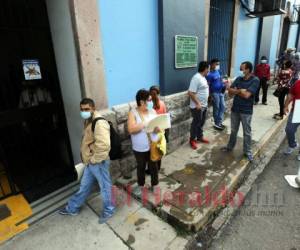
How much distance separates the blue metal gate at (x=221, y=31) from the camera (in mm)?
5676

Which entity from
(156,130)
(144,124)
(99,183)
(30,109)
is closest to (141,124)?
(144,124)

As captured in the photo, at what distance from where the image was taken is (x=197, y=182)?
3457mm

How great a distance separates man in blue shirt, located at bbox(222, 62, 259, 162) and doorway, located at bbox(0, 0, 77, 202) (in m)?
3.04

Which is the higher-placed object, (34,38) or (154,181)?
(34,38)

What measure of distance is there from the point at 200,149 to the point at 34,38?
3623 mm

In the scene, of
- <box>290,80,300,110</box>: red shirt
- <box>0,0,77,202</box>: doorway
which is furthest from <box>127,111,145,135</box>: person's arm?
<box>290,80,300,110</box>: red shirt

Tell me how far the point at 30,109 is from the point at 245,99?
11.5 ft

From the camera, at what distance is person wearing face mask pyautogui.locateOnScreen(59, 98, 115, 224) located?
2424 mm

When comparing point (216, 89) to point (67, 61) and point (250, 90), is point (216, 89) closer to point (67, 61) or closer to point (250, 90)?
point (250, 90)

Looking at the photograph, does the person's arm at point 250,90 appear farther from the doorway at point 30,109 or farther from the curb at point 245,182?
the doorway at point 30,109

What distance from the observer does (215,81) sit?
5156 mm

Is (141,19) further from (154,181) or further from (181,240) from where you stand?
(181,240)

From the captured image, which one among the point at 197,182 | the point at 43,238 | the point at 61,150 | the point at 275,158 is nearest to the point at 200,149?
the point at 197,182

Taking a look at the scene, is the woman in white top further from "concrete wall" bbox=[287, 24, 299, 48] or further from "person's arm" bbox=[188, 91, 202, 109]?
"concrete wall" bbox=[287, 24, 299, 48]
